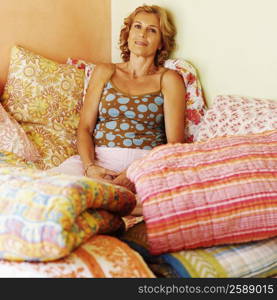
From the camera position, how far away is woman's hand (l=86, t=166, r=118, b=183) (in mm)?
1806

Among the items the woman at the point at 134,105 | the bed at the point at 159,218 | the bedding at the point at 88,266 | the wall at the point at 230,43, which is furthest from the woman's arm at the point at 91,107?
the bedding at the point at 88,266

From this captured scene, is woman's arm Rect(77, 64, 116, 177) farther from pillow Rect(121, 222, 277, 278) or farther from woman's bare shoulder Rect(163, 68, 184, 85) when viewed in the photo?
pillow Rect(121, 222, 277, 278)

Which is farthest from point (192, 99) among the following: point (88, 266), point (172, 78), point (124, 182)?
point (88, 266)

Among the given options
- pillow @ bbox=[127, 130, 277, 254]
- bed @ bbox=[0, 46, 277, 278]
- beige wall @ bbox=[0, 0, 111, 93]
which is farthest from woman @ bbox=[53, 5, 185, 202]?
pillow @ bbox=[127, 130, 277, 254]

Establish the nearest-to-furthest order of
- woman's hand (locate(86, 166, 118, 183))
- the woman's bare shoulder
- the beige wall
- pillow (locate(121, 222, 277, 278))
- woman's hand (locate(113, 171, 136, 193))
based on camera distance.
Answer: pillow (locate(121, 222, 277, 278)) < woman's hand (locate(113, 171, 136, 193)) < woman's hand (locate(86, 166, 118, 183)) < the woman's bare shoulder < the beige wall

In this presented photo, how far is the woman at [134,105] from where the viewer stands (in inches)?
73.7

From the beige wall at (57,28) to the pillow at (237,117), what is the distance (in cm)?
91

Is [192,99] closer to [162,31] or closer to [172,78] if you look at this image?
[172,78]

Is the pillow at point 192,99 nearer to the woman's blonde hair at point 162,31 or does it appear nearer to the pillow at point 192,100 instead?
the pillow at point 192,100

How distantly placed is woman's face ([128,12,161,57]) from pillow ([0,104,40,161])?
2.07 ft

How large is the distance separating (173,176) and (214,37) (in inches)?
36.9

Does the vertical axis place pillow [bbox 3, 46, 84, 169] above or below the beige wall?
below

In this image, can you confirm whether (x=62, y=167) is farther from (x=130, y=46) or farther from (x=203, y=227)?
(x=203, y=227)

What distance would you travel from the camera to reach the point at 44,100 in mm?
2012
